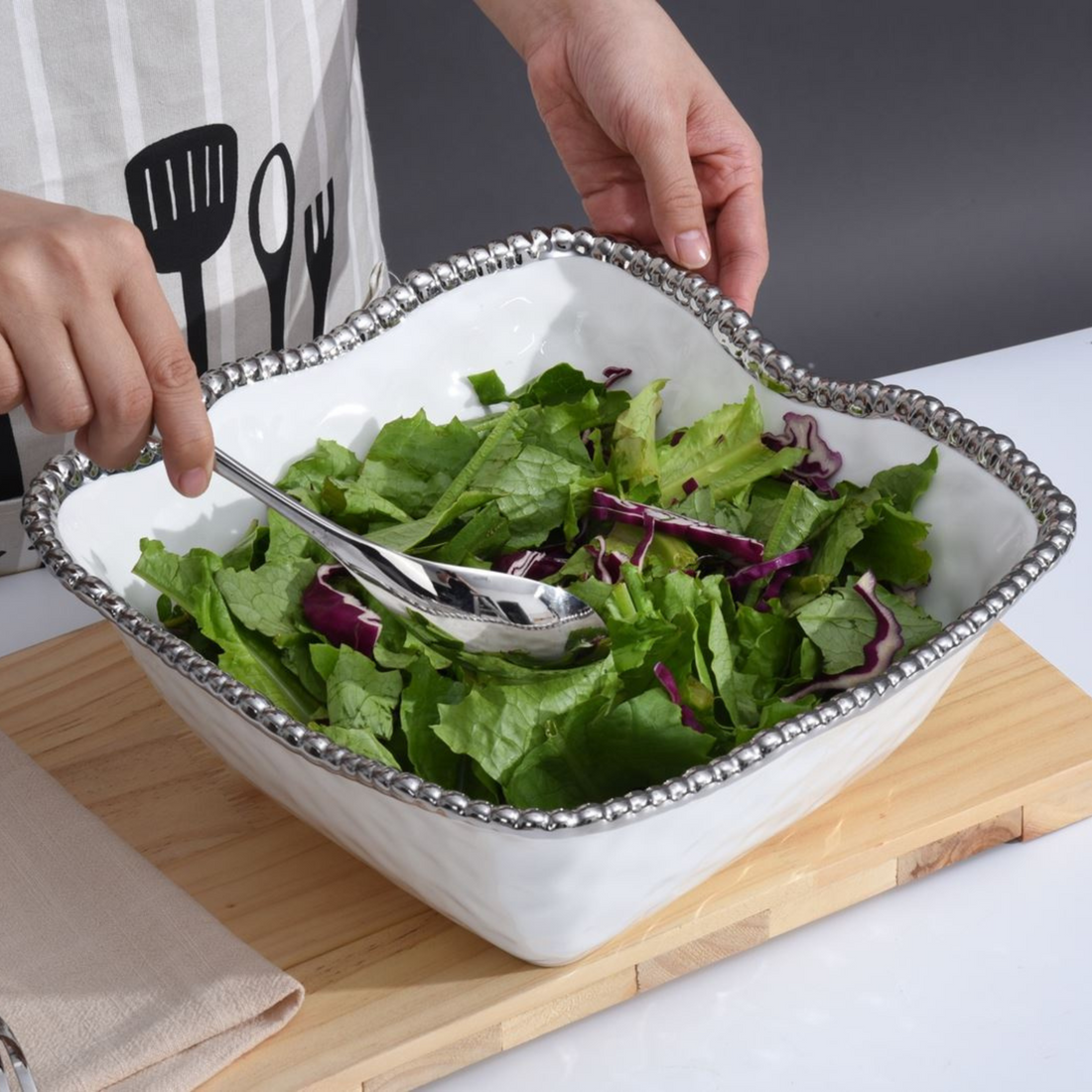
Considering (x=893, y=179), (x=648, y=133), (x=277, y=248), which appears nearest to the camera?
(x=648, y=133)

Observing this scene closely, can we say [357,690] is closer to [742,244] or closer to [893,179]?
[742,244]

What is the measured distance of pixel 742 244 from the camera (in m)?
1.01

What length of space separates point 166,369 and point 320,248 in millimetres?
509

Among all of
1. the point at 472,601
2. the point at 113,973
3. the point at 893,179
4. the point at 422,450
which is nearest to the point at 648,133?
the point at 422,450

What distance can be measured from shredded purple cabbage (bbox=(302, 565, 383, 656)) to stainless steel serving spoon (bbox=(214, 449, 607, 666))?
0.05ft

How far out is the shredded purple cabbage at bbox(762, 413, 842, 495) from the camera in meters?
0.86

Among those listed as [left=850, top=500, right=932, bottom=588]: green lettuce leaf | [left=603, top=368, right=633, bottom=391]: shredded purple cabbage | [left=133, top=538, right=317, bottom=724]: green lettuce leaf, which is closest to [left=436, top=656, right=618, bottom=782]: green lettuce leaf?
[left=133, top=538, right=317, bottom=724]: green lettuce leaf

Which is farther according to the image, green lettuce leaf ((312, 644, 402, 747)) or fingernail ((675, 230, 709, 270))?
fingernail ((675, 230, 709, 270))

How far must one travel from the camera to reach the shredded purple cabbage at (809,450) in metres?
0.86

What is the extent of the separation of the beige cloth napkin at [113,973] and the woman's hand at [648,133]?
0.49 meters

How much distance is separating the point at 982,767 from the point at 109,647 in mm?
509

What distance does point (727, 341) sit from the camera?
0.91 metres

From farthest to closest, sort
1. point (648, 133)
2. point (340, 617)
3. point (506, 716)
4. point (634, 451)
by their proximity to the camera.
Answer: point (648, 133), point (634, 451), point (340, 617), point (506, 716)

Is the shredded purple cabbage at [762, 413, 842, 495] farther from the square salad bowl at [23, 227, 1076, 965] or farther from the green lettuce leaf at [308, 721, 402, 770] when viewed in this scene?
the green lettuce leaf at [308, 721, 402, 770]
